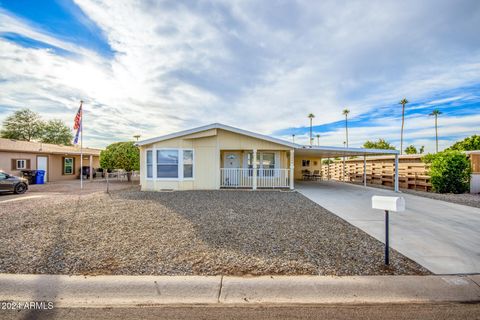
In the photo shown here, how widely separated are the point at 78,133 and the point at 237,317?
1684cm

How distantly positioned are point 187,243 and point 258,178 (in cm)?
932

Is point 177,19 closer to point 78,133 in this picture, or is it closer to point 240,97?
point 240,97

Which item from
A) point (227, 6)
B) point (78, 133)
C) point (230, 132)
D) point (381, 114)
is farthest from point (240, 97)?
point (381, 114)

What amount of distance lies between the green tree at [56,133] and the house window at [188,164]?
1388 inches

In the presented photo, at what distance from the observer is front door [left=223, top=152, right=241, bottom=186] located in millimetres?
13789

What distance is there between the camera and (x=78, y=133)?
15344 millimetres

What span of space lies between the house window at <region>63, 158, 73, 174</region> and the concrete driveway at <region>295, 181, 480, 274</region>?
22.4 meters

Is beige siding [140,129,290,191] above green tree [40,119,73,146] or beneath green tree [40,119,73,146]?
beneath

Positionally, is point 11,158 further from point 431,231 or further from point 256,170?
point 431,231

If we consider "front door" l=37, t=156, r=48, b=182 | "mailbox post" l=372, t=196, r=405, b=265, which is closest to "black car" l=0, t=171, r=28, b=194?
"front door" l=37, t=156, r=48, b=182

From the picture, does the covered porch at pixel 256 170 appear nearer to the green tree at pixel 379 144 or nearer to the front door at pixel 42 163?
the front door at pixel 42 163

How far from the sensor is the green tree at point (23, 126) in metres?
33.7

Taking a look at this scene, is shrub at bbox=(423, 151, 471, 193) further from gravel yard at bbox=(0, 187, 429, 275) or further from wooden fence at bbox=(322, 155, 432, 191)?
gravel yard at bbox=(0, 187, 429, 275)

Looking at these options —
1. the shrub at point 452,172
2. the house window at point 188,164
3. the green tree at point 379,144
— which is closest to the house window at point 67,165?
the house window at point 188,164
